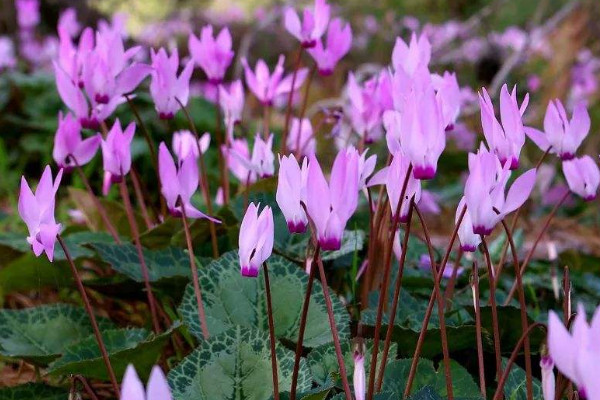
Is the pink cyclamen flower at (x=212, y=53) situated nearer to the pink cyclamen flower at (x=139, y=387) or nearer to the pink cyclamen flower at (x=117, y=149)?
the pink cyclamen flower at (x=117, y=149)

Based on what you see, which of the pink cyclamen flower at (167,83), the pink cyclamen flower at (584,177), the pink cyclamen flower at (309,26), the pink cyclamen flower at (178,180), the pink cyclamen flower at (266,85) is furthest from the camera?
the pink cyclamen flower at (266,85)

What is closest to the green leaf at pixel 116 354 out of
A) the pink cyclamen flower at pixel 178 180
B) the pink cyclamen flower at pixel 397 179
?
the pink cyclamen flower at pixel 178 180

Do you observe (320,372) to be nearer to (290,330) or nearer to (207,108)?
(290,330)

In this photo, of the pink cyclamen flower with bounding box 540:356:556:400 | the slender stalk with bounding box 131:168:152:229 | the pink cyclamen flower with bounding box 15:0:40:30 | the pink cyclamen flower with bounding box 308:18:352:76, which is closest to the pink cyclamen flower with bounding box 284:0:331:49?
the pink cyclamen flower with bounding box 308:18:352:76

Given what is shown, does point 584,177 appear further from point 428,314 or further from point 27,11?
point 27,11

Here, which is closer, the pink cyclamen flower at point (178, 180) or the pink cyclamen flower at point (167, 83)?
the pink cyclamen flower at point (178, 180)

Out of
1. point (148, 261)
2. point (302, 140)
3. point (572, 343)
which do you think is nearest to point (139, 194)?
point (148, 261)

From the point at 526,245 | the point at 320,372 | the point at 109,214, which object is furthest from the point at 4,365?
the point at 526,245
